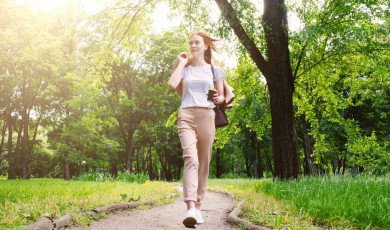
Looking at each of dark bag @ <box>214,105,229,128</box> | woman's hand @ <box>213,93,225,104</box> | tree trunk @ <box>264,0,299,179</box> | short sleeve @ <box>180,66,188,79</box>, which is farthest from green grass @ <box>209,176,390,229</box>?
tree trunk @ <box>264,0,299,179</box>

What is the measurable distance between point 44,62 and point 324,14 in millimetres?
17229

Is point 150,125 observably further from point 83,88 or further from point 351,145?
point 351,145

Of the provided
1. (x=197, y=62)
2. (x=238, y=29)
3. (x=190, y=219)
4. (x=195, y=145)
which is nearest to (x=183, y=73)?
(x=197, y=62)

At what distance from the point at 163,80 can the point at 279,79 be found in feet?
71.7

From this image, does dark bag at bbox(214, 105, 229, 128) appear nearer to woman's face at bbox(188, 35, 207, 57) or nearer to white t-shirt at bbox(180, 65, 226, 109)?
white t-shirt at bbox(180, 65, 226, 109)

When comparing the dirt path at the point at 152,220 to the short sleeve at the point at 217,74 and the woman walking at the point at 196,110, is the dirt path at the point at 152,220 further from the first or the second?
the short sleeve at the point at 217,74

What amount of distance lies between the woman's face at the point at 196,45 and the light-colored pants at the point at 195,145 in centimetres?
75

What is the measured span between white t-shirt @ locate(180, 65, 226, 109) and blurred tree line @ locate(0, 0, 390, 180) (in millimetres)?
3820

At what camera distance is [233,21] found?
8.93 m

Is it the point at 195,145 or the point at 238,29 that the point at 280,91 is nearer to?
the point at 238,29

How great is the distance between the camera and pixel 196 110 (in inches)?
167

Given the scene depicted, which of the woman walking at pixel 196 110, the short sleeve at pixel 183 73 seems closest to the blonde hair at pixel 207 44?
the woman walking at pixel 196 110

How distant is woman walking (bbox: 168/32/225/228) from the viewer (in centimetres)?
410

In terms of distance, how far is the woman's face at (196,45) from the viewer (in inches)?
177
